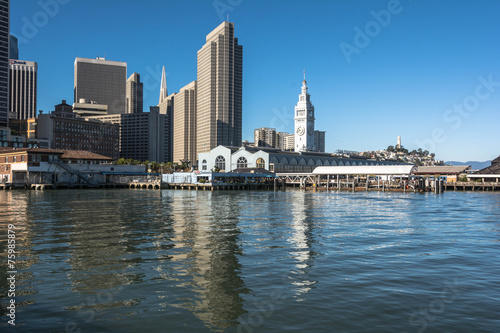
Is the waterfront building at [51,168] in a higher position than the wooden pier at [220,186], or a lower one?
higher

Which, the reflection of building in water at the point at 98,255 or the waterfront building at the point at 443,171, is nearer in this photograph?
the reflection of building in water at the point at 98,255

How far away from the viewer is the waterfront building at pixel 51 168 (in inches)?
3962

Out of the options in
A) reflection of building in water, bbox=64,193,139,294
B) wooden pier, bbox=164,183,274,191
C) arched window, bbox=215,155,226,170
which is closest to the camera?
reflection of building in water, bbox=64,193,139,294

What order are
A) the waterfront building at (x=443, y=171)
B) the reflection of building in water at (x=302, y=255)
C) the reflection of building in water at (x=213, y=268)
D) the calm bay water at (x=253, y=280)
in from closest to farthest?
1. the calm bay water at (x=253, y=280)
2. the reflection of building in water at (x=213, y=268)
3. the reflection of building in water at (x=302, y=255)
4. the waterfront building at (x=443, y=171)

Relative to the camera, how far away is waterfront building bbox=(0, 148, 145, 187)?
101 metres

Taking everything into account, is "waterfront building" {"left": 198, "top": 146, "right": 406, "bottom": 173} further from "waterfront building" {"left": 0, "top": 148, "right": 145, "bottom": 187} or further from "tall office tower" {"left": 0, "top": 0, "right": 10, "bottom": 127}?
"tall office tower" {"left": 0, "top": 0, "right": 10, "bottom": 127}

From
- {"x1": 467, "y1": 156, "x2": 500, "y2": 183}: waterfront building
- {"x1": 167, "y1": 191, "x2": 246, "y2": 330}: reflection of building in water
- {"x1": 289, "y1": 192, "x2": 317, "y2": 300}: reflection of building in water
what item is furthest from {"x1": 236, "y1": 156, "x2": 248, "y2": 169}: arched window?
{"x1": 167, "y1": 191, "x2": 246, "y2": 330}: reflection of building in water

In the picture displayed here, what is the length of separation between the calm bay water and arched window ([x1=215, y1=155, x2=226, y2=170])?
107545mm

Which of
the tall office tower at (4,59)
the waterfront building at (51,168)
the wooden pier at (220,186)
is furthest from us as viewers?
the tall office tower at (4,59)

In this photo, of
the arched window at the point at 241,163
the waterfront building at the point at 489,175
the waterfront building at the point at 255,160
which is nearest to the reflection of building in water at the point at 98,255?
the waterfront building at the point at 255,160

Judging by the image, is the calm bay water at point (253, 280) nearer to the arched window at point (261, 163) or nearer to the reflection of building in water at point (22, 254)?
the reflection of building in water at point (22, 254)

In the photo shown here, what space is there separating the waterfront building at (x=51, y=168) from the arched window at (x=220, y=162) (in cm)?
3427

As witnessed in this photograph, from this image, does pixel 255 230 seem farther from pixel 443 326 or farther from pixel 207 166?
pixel 207 166

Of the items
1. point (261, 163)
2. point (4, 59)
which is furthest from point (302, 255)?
point (4, 59)
